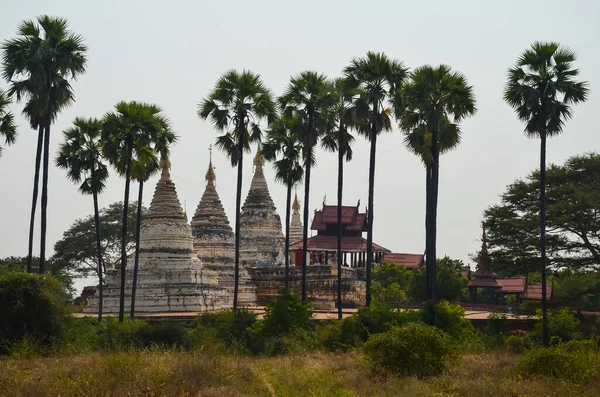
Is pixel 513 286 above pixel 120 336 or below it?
above

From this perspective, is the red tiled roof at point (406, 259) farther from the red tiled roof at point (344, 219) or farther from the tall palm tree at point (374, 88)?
the tall palm tree at point (374, 88)

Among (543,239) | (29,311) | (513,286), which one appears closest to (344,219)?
(513,286)

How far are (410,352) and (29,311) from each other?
12.0 meters

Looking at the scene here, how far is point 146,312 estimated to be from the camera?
5122 centimetres

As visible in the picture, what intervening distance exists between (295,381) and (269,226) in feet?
145

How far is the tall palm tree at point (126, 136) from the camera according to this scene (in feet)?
128

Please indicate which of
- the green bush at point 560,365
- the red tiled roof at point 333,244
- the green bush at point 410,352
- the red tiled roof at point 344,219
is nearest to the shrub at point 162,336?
the green bush at point 410,352

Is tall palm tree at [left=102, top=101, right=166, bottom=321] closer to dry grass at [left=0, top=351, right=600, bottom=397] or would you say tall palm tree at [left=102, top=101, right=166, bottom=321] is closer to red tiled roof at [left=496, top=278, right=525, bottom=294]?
dry grass at [left=0, top=351, right=600, bottom=397]

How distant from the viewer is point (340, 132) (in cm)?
3984

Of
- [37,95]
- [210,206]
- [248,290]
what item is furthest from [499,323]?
[210,206]

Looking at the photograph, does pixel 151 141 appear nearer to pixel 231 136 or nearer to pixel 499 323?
pixel 231 136

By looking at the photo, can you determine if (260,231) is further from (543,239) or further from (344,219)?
(543,239)

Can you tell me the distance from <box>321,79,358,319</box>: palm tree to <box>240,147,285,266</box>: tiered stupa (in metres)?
25.3

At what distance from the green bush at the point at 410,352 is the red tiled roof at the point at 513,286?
38.5 metres
